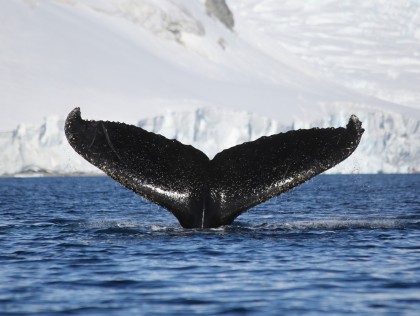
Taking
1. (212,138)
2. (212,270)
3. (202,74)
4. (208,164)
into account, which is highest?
(202,74)

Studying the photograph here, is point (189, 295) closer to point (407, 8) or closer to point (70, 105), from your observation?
point (70, 105)

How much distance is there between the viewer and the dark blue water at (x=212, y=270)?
9.17m

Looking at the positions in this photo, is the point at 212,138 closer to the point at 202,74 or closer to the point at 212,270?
the point at 202,74

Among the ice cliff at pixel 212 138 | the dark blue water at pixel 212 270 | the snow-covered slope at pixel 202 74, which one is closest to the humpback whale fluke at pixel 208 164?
the dark blue water at pixel 212 270

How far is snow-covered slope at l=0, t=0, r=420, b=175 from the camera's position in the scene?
271 feet

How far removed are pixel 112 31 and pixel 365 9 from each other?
7106cm

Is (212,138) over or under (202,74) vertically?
under

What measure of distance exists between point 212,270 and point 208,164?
1924 mm

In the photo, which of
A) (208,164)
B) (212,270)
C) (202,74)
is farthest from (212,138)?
(212,270)

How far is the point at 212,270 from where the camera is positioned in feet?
36.8

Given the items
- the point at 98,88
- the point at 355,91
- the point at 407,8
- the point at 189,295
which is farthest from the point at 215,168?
the point at 407,8

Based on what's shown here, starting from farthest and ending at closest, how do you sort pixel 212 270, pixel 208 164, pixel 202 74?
1. pixel 202 74
2. pixel 208 164
3. pixel 212 270

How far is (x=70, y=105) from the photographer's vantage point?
353 ft

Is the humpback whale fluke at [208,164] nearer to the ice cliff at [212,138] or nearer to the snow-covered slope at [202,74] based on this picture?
the ice cliff at [212,138]
